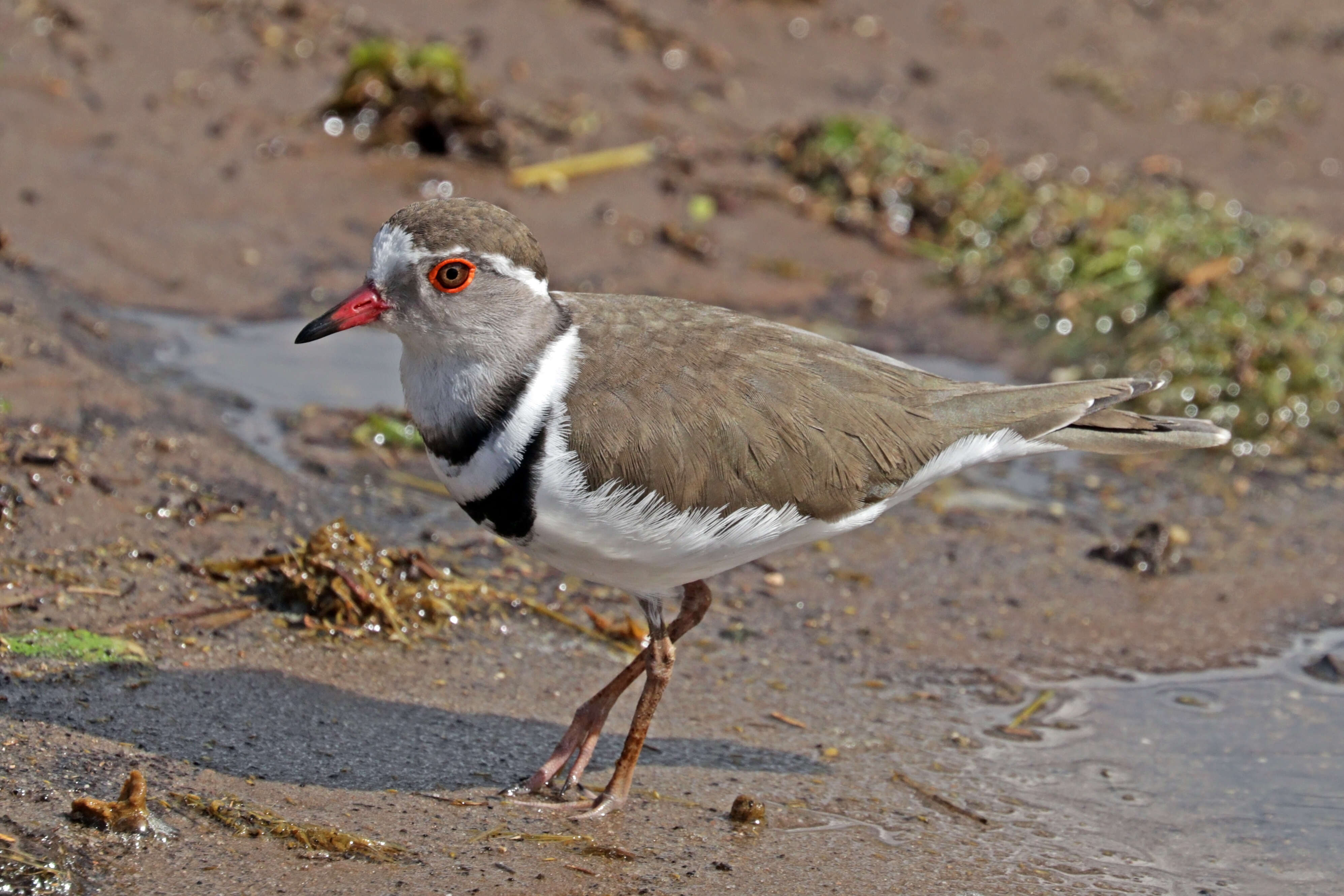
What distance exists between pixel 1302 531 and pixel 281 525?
502 cm

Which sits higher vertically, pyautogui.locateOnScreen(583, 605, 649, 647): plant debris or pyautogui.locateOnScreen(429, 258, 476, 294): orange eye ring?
pyautogui.locateOnScreen(429, 258, 476, 294): orange eye ring

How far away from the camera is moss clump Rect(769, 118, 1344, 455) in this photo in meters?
8.48

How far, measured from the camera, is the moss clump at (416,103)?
9.83m

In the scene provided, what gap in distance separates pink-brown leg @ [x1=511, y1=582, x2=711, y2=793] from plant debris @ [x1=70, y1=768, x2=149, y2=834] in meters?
1.29

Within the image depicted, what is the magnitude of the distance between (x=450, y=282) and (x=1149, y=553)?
3902mm

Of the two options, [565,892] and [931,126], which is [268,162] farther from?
[565,892]

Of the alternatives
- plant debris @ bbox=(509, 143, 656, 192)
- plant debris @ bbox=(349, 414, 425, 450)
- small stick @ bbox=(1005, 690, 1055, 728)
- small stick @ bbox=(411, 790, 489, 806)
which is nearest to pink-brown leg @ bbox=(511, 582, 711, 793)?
small stick @ bbox=(411, 790, 489, 806)

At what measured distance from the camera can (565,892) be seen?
171 inches

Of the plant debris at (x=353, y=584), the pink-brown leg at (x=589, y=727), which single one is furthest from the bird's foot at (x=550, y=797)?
the plant debris at (x=353, y=584)

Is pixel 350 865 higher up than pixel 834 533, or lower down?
lower down

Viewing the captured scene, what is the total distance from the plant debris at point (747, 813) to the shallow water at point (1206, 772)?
1.07 meters

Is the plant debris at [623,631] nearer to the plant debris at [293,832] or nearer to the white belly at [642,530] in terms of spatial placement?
the white belly at [642,530]

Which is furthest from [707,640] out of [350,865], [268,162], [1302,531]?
[268,162]

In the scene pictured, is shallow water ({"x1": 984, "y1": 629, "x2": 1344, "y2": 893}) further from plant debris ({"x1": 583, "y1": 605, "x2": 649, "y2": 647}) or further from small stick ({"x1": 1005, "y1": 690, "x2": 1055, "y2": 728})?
plant debris ({"x1": 583, "y1": 605, "x2": 649, "y2": 647})
